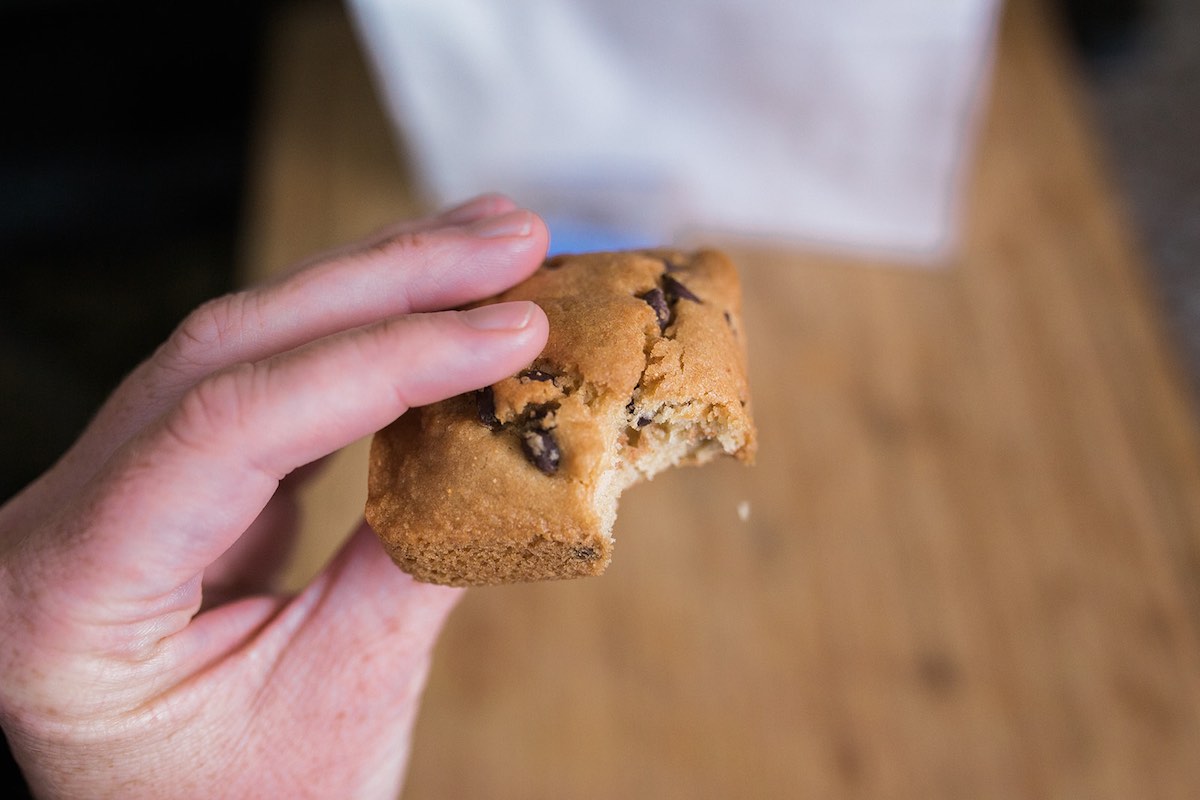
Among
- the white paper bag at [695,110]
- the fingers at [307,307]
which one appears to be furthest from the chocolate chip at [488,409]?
the white paper bag at [695,110]

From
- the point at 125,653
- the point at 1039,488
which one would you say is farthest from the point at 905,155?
the point at 125,653

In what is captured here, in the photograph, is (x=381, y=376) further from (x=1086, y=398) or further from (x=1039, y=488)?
(x=1086, y=398)

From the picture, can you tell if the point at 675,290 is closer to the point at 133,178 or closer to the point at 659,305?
the point at 659,305

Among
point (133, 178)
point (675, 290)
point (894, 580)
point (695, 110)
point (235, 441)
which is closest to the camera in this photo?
point (235, 441)

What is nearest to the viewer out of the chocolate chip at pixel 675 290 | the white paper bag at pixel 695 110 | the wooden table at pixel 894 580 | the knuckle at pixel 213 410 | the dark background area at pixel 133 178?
the knuckle at pixel 213 410

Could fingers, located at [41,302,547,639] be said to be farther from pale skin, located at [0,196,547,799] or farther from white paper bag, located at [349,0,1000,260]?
white paper bag, located at [349,0,1000,260]

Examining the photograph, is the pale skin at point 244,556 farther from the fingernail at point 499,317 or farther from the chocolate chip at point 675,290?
the chocolate chip at point 675,290

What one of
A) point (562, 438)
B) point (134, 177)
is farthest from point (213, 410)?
point (134, 177)
